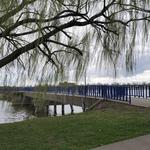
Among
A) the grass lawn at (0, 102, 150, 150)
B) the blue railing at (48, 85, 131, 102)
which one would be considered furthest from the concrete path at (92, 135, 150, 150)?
the blue railing at (48, 85, 131, 102)

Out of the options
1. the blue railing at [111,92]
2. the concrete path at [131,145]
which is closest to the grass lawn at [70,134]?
the concrete path at [131,145]

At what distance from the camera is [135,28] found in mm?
10953

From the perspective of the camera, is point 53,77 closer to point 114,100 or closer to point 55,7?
point 55,7

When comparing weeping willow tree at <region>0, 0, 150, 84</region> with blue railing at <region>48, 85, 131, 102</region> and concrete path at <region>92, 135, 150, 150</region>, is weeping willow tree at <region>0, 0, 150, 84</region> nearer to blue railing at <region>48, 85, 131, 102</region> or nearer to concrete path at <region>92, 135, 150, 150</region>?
concrete path at <region>92, 135, 150, 150</region>

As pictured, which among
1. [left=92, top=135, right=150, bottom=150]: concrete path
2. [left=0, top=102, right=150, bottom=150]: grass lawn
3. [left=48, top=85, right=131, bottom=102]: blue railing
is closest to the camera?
[left=92, top=135, right=150, bottom=150]: concrete path

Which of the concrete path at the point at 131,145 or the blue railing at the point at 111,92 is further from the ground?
the blue railing at the point at 111,92

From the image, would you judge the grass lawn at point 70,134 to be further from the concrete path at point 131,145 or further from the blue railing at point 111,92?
the blue railing at point 111,92

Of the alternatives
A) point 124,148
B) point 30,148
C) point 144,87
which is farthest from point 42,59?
point 144,87

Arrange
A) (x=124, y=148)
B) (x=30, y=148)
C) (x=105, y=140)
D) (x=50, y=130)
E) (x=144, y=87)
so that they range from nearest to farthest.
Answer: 1. (x=124, y=148)
2. (x=30, y=148)
3. (x=105, y=140)
4. (x=50, y=130)
5. (x=144, y=87)

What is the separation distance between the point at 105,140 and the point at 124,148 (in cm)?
148

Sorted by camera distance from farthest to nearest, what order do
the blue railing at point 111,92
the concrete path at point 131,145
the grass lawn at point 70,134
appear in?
1. the blue railing at point 111,92
2. the grass lawn at point 70,134
3. the concrete path at point 131,145

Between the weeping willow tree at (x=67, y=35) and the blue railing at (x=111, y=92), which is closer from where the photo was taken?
the weeping willow tree at (x=67, y=35)

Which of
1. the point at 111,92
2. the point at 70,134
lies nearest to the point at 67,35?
the point at 70,134

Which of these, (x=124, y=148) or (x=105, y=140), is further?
(x=105, y=140)
